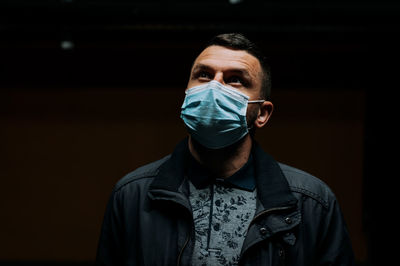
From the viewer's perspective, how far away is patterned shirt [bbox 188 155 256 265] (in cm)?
141

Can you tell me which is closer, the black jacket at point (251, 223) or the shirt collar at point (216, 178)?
the black jacket at point (251, 223)

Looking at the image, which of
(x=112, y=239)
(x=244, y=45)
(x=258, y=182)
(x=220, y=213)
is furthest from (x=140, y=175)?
(x=244, y=45)

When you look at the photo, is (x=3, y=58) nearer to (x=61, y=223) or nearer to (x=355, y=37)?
(x=61, y=223)

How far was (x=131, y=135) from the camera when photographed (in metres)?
3.95

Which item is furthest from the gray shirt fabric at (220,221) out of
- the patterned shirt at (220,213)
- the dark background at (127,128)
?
the dark background at (127,128)

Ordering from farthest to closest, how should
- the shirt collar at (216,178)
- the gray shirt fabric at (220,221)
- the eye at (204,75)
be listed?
the eye at (204,75) → the shirt collar at (216,178) → the gray shirt fabric at (220,221)

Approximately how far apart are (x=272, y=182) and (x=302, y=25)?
210cm

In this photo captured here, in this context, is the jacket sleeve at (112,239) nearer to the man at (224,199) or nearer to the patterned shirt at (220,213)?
the man at (224,199)

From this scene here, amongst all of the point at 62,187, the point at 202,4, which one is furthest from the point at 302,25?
the point at 62,187

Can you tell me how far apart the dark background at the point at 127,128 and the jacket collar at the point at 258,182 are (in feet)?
7.27

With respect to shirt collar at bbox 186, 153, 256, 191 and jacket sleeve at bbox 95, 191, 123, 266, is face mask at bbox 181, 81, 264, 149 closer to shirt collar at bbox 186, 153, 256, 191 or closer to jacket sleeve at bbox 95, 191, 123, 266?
shirt collar at bbox 186, 153, 256, 191

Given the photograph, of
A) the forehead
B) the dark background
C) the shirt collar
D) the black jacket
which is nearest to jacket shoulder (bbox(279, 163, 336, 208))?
the black jacket

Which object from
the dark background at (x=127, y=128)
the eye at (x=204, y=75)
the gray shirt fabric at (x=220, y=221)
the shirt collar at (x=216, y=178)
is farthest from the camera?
the dark background at (x=127, y=128)

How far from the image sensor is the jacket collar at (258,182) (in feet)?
4.82
